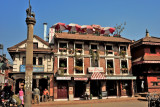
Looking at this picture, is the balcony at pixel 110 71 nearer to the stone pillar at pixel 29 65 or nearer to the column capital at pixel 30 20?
the stone pillar at pixel 29 65

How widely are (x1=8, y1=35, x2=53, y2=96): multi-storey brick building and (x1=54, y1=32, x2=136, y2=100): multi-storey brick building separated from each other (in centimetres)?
→ 97

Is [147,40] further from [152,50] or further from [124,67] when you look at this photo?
[124,67]

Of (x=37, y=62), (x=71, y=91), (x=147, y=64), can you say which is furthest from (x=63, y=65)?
(x=147, y=64)

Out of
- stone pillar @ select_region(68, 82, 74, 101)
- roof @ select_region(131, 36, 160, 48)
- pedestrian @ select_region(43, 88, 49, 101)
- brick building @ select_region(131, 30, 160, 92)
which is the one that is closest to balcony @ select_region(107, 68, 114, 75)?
brick building @ select_region(131, 30, 160, 92)

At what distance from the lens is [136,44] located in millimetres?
26547

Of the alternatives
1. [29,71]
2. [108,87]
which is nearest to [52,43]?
[108,87]

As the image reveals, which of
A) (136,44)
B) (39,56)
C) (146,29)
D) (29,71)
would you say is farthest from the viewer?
(146,29)

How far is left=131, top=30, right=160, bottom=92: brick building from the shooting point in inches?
958

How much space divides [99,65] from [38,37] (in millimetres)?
9875

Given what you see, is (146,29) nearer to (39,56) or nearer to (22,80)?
(39,56)

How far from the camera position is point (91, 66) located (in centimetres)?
2422

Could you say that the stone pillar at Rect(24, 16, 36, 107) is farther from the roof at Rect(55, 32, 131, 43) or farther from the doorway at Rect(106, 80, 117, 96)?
the doorway at Rect(106, 80, 117, 96)

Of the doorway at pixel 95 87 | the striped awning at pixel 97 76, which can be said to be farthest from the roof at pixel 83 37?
the doorway at pixel 95 87

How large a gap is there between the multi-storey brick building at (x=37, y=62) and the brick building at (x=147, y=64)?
1362cm
